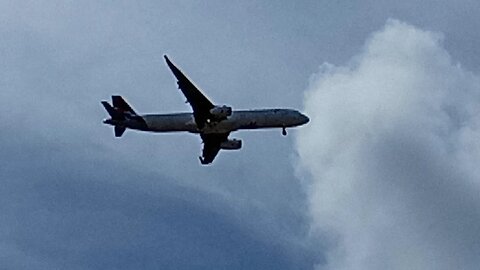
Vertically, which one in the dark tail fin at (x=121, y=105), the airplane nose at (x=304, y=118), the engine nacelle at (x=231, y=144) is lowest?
the engine nacelle at (x=231, y=144)

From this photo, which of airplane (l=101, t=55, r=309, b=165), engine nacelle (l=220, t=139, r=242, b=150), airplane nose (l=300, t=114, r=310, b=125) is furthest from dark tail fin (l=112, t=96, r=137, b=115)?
airplane nose (l=300, t=114, r=310, b=125)

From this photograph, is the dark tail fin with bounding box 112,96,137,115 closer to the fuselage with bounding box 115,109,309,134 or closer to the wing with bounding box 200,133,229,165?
the fuselage with bounding box 115,109,309,134

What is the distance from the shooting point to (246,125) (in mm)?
178625

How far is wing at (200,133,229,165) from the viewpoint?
187500 mm

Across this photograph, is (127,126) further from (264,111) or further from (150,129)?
(264,111)

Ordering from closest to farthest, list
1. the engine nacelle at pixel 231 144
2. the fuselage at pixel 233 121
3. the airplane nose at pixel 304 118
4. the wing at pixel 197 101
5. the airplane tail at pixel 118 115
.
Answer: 1. the wing at pixel 197 101
2. the fuselage at pixel 233 121
3. the airplane nose at pixel 304 118
4. the airplane tail at pixel 118 115
5. the engine nacelle at pixel 231 144

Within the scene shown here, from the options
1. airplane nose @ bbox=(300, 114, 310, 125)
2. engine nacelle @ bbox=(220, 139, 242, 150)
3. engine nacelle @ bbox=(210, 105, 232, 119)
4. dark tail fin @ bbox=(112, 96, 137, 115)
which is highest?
dark tail fin @ bbox=(112, 96, 137, 115)

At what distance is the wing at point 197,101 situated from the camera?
173875 millimetres

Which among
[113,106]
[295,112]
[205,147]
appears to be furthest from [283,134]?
[113,106]

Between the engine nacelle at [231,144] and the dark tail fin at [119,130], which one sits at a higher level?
the engine nacelle at [231,144]

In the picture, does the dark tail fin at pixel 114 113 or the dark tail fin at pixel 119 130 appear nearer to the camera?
the dark tail fin at pixel 114 113

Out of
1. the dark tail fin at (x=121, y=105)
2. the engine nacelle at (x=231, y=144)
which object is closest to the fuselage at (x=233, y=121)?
the dark tail fin at (x=121, y=105)

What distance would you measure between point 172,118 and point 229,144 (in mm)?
14229

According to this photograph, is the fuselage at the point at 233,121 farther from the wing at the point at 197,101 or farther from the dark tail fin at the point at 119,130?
the dark tail fin at the point at 119,130
